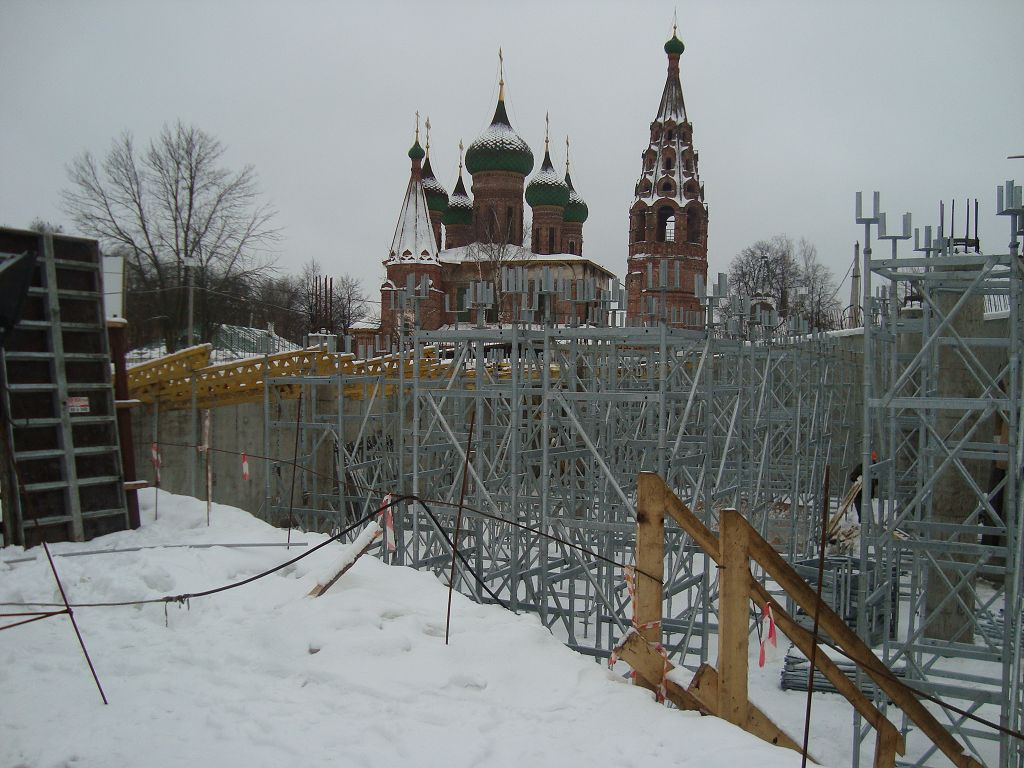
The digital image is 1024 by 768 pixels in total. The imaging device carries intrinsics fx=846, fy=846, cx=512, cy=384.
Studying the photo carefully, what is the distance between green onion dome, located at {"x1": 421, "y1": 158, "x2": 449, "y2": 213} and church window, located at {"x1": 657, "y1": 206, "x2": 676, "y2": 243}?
53.0ft

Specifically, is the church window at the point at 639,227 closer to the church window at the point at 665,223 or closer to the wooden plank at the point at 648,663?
the church window at the point at 665,223

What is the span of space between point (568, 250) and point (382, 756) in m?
52.3

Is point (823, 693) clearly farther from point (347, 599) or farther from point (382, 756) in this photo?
point (382, 756)

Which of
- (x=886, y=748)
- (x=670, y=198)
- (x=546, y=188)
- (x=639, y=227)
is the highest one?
(x=546, y=188)

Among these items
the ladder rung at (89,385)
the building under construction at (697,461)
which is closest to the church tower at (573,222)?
the building under construction at (697,461)

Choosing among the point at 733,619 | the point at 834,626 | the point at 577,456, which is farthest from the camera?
the point at 577,456

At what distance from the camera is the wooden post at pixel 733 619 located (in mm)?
4734

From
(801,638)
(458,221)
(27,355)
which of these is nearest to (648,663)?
(801,638)

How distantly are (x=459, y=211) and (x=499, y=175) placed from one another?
5830mm

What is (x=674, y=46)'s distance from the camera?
45.6 metres

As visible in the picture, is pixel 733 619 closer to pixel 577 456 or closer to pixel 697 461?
pixel 697 461

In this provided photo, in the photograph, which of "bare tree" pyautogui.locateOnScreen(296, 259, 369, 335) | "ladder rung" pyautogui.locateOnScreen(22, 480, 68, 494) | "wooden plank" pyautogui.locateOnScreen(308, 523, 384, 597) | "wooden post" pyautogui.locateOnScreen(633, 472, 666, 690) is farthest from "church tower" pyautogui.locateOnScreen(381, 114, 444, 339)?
"wooden post" pyautogui.locateOnScreen(633, 472, 666, 690)

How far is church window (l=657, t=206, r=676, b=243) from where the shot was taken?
44906 millimetres

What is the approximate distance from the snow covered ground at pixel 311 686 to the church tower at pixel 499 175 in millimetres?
43826
